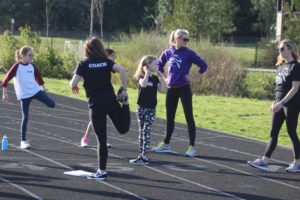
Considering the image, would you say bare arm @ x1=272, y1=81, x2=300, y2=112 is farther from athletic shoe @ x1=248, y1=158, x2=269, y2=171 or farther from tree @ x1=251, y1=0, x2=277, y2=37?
tree @ x1=251, y1=0, x2=277, y2=37

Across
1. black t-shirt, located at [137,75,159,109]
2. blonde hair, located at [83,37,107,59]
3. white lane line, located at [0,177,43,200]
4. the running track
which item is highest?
blonde hair, located at [83,37,107,59]

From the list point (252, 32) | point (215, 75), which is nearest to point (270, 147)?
point (215, 75)

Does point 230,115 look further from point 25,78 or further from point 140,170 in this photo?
point 140,170

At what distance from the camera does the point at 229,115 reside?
18.1 meters

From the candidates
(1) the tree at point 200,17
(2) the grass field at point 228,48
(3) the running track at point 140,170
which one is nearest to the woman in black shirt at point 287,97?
(3) the running track at point 140,170

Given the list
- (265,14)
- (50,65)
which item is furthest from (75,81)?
(265,14)

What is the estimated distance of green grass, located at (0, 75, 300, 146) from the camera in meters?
15.1

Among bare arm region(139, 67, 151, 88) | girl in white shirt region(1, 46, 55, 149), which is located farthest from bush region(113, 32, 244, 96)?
bare arm region(139, 67, 151, 88)

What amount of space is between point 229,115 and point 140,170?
822 centimetres

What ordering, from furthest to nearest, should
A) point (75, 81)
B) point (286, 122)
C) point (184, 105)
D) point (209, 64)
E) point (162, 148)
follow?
point (209, 64) < point (162, 148) < point (184, 105) < point (286, 122) < point (75, 81)

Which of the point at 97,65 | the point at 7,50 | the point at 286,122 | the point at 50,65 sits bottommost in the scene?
the point at 50,65

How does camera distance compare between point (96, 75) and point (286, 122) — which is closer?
point (96, 75)

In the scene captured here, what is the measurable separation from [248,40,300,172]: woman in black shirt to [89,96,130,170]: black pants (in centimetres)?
233

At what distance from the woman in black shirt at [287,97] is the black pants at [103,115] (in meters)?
2.33
